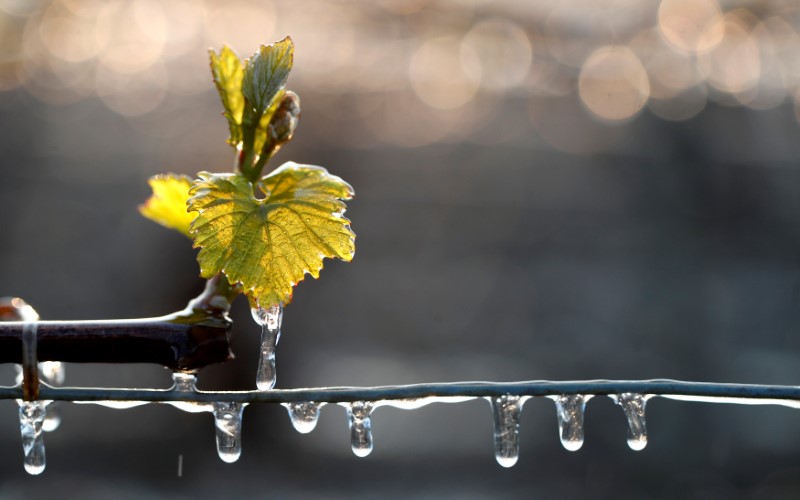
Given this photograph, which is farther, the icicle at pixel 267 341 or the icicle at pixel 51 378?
the icicle at pixel 51 378

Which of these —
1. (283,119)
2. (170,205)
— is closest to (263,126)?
(283,119)

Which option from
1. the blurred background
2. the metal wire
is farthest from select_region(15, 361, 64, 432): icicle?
the blurred background

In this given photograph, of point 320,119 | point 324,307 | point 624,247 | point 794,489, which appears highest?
point 320,119

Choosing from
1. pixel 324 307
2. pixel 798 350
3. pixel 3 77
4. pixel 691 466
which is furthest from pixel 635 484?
pixel 3 77

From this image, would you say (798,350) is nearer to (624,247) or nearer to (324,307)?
(624,247)

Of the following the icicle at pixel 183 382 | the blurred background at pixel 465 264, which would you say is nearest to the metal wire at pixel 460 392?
the icicle at pixel 183 382

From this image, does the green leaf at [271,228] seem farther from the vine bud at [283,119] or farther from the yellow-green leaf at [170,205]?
the yellow-green leaf at [170,205]

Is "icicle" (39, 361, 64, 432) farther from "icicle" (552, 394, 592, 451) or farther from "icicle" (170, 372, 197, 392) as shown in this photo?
"icicle" (552, 394, 592, 451)
